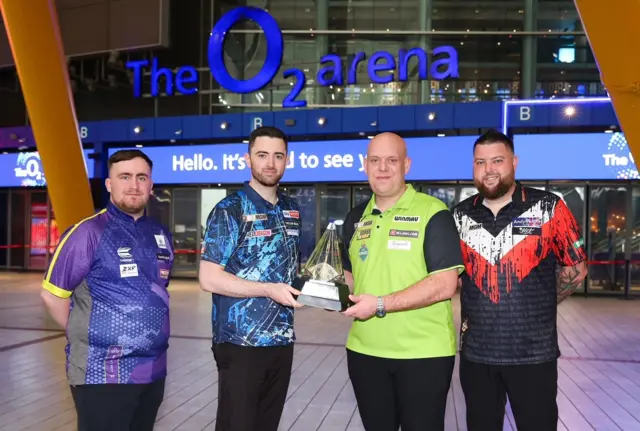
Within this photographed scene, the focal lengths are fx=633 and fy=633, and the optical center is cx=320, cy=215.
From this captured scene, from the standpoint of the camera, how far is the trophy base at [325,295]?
8.86 ft

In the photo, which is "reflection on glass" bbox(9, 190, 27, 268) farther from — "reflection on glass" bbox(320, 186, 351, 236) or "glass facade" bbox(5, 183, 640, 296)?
"reflection on glass" bbox(320, 186, 351, 236)

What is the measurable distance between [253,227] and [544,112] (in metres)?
11.9

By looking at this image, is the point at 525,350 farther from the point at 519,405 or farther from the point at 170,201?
the point at 170,201

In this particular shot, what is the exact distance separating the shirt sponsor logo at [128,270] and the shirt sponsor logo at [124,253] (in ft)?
0.13

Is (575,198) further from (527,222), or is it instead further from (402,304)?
(402,304)

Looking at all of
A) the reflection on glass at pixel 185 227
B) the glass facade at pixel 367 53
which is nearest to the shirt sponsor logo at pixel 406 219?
the reflection on glass at pixel 185 227

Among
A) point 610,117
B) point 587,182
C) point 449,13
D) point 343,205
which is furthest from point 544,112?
point 449,13

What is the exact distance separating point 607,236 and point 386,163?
14.2 meters

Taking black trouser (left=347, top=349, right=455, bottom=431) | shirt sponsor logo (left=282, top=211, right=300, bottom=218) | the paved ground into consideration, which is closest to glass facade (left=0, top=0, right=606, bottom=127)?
the paved ground

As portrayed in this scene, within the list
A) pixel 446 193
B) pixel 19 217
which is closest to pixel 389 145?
pixel 446 193

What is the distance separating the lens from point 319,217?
674 inches

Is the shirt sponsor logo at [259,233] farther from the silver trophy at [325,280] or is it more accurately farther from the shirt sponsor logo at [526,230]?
the shirt sponsor logo at [526,230]

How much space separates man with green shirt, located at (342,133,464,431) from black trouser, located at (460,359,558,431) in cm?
36

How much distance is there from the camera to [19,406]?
5.71 m
